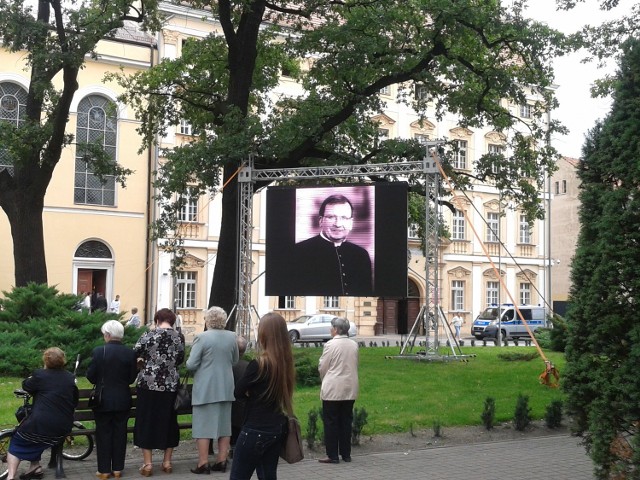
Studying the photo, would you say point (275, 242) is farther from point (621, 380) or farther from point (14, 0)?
point (621, 380)

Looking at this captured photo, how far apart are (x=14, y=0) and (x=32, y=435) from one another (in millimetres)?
14389

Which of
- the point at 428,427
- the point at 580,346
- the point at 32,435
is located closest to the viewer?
the point at 580,346

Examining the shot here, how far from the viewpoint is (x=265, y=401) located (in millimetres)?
6715

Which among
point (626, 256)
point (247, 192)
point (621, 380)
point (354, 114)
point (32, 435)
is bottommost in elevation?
point (32, 435)

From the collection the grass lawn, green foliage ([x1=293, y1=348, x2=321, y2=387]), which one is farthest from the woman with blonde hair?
green foliage ([x1=293, y1=348, x2=321, y2=387])

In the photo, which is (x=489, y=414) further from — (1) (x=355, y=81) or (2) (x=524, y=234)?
(2) (x=524, y=234)

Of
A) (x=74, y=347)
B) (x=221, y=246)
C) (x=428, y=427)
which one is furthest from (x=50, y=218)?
(x=428, y=427)

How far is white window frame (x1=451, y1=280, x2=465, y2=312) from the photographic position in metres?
52.1

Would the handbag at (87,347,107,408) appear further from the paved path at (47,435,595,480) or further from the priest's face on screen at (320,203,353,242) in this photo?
the priest's face on screen at (320,203,353,242)

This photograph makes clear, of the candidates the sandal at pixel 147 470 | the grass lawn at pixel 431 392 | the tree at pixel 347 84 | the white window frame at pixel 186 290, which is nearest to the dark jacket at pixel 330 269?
the grass lawn at pixel 431 392

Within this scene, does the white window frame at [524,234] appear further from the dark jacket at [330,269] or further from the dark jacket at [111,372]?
the dark jacket at [111,372]

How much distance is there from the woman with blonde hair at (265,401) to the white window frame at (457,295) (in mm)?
45896

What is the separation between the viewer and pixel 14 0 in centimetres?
2042

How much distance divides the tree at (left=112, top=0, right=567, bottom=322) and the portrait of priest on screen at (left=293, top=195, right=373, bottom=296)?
2465 millimetres
